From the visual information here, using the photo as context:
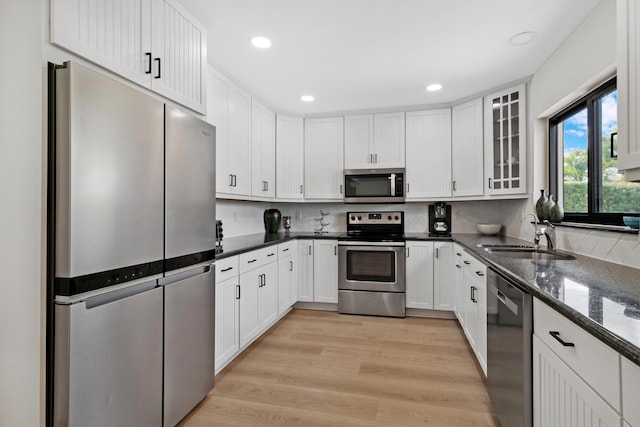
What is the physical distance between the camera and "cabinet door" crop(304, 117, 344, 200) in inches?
166

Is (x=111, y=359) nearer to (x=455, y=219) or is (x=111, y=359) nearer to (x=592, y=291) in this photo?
(x=592, y=291)

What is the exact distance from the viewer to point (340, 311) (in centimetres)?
385

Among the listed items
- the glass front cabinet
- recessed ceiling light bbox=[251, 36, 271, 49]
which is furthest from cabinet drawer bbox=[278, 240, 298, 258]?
the glass front cabinet

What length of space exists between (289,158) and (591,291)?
136 inches

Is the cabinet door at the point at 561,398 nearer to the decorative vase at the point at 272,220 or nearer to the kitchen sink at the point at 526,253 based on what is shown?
the kitchen sink at the point at 526,253

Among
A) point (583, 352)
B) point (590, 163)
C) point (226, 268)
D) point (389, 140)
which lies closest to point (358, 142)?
point (389, 140)

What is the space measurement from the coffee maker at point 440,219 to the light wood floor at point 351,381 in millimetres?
1218

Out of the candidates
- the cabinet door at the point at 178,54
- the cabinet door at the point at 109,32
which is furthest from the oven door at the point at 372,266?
the cabinet door at the point at 109,32

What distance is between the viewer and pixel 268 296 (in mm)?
3184

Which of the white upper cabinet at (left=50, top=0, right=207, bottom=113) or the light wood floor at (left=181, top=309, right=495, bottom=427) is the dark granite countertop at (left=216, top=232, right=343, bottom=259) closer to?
the light wood floor at (left=181, top=309, right=495, bottom=427)

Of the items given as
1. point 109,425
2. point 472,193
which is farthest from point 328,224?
point 109,425

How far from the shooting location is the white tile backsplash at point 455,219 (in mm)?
2127

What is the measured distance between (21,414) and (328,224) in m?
3.58

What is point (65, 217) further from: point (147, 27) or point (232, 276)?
point (232, 276)
